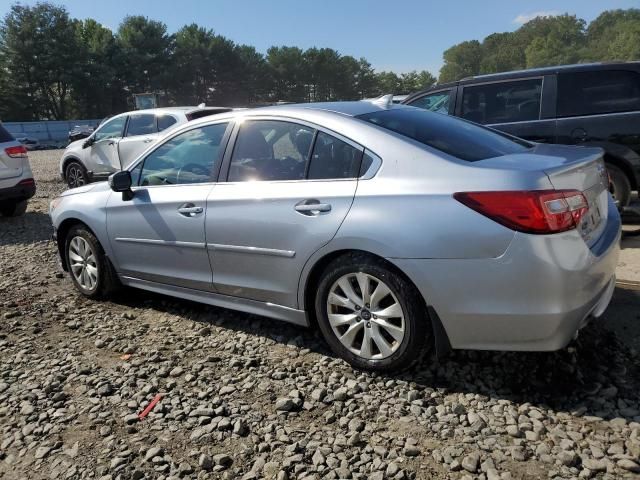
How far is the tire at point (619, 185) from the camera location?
5844 mm

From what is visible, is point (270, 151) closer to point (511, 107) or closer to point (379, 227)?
point (379, 227)

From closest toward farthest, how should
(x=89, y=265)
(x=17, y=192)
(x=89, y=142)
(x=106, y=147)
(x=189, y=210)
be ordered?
1. (x=189, y=210)
2. (x=89, y=265)
3. (x=17, y=192)
4. (x=106, y=147)
5. (x=89, y=142)

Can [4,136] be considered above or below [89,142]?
above

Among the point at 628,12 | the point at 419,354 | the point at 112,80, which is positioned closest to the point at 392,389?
the point at 419,354

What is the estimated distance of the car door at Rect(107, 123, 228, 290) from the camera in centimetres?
383

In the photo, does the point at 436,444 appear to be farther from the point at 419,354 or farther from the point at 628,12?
the point at 628,12

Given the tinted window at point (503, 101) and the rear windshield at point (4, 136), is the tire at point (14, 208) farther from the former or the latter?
the tinted window at point (503, 101)

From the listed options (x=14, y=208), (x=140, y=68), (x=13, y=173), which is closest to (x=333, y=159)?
(x=13, y=173)

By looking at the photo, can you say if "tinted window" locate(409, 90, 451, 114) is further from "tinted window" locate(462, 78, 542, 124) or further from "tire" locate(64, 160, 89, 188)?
"tire" locate(64, 160, 89, 188)

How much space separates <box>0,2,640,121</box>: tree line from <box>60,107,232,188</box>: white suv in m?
15.3

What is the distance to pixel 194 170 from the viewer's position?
3961mm

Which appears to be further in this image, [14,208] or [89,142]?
[89,142]

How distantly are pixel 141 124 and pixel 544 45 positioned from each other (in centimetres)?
15475

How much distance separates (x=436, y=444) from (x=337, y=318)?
0.94 meters
